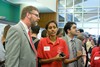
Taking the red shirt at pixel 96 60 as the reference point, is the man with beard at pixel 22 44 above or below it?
above

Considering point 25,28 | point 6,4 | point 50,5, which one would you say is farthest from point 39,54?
point 50,5

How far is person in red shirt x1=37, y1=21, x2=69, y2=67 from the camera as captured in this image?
294 cm

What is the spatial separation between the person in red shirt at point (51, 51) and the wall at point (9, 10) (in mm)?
7561

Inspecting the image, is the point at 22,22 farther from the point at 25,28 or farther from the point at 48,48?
the point at 48,48

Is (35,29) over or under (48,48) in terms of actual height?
over

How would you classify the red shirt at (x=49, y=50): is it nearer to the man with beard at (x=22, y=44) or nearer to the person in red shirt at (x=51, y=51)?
the person in red shirt at (x=51, y=51)

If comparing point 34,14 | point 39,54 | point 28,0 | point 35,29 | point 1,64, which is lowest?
point 1,64

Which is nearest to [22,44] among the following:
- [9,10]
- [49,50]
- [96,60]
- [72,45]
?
[49,50]

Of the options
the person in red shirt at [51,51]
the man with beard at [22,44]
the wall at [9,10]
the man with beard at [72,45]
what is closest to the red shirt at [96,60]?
the man with beard at [72,45]

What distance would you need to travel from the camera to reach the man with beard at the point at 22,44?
89.1 inches

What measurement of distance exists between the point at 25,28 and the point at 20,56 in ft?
1.10

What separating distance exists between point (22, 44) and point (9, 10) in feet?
32.3

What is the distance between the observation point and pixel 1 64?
334 cm

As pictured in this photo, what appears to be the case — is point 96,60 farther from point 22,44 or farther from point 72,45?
point 22,44
